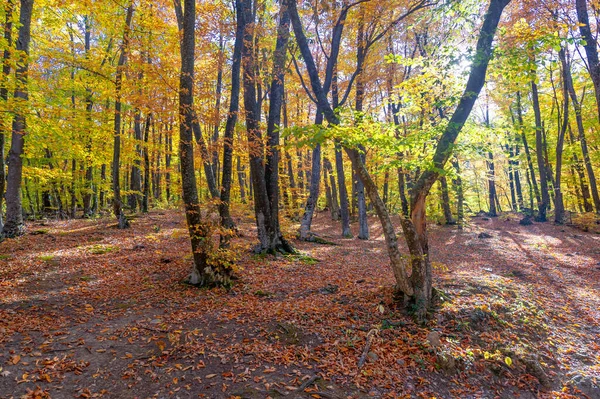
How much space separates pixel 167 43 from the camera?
1317cm

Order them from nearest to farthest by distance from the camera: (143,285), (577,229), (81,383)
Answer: (81,383)
(143,285)
(577,229)

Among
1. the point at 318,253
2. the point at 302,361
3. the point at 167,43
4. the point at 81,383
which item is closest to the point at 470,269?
the point at 318,253

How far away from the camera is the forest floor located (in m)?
3.99

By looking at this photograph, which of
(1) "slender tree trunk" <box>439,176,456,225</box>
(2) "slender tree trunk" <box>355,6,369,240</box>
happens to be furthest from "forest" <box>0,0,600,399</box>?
(1) "slender tree trunk" <box>439,176,456,225</box>

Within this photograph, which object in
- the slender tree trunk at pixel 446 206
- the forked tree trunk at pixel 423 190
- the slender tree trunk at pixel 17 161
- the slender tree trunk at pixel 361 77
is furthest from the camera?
the slender tree trunk at pixel 446 206

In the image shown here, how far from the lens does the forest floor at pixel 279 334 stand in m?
3.99

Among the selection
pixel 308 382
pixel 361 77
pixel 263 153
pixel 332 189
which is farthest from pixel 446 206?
pixel 308 382

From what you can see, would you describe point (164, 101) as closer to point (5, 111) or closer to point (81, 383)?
point (5, 111)

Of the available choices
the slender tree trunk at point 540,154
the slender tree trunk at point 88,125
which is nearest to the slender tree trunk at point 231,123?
the slender tree trunk at point 88,125

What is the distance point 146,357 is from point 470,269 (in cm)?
880

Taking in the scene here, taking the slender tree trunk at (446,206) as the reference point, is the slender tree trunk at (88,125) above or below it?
above

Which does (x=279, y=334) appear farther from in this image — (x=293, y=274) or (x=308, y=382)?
(x=293, y=274)

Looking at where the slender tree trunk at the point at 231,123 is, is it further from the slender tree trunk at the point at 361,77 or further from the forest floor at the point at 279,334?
the slender tree trunk at the point at 361,77

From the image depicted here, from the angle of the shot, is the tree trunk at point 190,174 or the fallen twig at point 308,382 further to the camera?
the tree trunk at point 190,174
